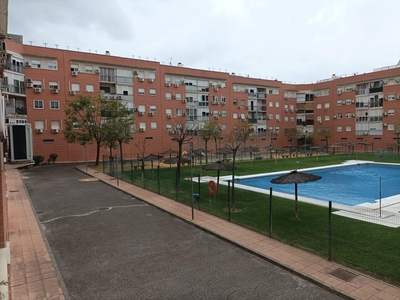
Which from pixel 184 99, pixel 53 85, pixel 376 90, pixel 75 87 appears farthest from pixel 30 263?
pixel 376 90

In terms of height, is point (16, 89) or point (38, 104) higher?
point (16, 89)

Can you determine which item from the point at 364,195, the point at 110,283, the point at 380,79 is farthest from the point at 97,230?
the point at 380,79

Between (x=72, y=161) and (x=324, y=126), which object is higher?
(x=324, y=126)

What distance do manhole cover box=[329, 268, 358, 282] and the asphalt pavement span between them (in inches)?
25.7

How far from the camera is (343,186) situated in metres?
20.0

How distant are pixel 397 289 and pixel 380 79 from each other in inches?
2116

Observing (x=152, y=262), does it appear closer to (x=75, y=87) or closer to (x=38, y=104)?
(x=38, y=104)

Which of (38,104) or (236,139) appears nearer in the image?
(236,139)

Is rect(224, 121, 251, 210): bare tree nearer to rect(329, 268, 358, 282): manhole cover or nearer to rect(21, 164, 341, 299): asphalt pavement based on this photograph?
rect(21, 164, 341, 299): asphalt pavement

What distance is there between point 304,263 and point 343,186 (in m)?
15.3

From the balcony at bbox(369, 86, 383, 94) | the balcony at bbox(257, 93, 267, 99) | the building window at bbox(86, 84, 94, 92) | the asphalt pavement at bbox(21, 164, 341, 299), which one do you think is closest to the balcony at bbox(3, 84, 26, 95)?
the building window at bbox(86, 84, 94, 92)

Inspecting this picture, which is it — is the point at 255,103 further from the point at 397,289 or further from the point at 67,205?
the point at 397,289

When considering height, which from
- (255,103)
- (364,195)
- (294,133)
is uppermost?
(255,103)

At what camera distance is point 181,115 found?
4656 centimetres
